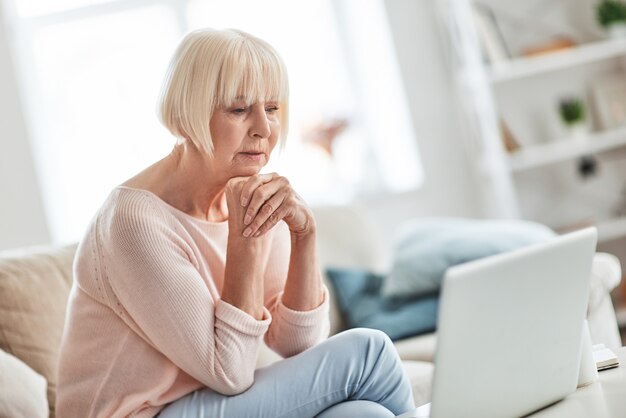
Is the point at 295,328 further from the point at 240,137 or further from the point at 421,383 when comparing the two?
the point at 421,383

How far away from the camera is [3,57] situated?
387 centimetres

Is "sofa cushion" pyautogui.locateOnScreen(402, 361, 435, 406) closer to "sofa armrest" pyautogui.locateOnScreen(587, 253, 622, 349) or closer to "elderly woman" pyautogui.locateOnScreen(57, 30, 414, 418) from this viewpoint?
"sofa armrest" pyautogui.locateOnScreen(587, 253, 622, 349)

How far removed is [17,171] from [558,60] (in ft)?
7.61

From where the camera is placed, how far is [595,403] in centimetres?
125

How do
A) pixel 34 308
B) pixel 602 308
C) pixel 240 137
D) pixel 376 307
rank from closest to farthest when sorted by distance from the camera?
1. pixel 240 137
2. pixel 34 308
3. pixel 602 308
4. pixel 376 307

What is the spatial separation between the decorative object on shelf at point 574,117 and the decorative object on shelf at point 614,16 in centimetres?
33

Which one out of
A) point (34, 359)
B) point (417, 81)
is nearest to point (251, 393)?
point (34, 359)

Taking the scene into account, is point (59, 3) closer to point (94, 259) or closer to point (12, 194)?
point (12, 194)

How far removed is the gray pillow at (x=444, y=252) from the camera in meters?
2.92

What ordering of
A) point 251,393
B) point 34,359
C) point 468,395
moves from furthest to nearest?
point 34,359 → point 251,393 → point 468,395

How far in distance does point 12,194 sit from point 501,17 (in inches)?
89.9

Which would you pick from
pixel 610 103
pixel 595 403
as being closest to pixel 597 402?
pixel 595 403

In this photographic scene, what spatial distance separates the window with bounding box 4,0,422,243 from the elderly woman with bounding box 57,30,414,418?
2.49 meters

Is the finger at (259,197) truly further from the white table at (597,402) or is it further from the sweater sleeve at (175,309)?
the white table at (597,402)
